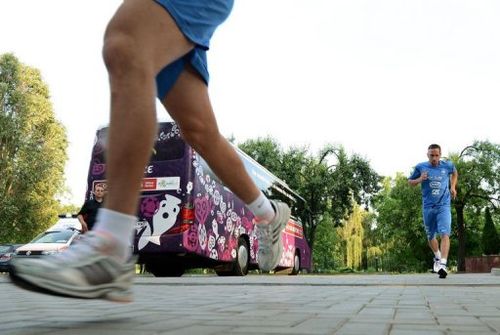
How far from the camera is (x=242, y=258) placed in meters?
14.8

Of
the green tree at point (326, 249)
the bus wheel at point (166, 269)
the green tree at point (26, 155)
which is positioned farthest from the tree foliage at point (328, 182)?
the bus wheel at point (166, 269)

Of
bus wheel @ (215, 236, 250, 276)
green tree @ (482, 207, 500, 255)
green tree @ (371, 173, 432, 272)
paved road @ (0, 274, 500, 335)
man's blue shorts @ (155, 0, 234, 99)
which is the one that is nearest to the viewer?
paved road @ (0, 274, 500, 335)

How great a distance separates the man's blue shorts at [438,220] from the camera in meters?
9.61

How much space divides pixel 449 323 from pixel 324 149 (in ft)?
118

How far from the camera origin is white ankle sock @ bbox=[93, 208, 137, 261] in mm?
2359

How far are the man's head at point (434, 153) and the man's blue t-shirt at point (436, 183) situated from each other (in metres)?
0.08

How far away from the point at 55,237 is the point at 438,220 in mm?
13343

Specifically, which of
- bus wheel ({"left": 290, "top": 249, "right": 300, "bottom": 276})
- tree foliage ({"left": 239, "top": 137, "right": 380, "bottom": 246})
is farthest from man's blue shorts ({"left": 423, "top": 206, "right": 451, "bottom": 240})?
tree foliage ({"left": 239, "top": 137, "right": 380, "bottom": 246})

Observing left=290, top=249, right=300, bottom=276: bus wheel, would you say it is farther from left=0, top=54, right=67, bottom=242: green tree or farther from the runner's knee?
left=0, top=54, right=67, bottom=242: green tree

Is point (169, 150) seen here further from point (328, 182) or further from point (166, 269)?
point (328, 182)

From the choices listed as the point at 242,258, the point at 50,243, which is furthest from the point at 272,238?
the point at 50,243

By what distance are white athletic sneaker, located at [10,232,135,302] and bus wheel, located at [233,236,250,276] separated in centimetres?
1217

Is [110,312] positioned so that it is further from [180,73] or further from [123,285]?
[180,73]

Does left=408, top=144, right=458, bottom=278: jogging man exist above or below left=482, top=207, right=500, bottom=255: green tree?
below
